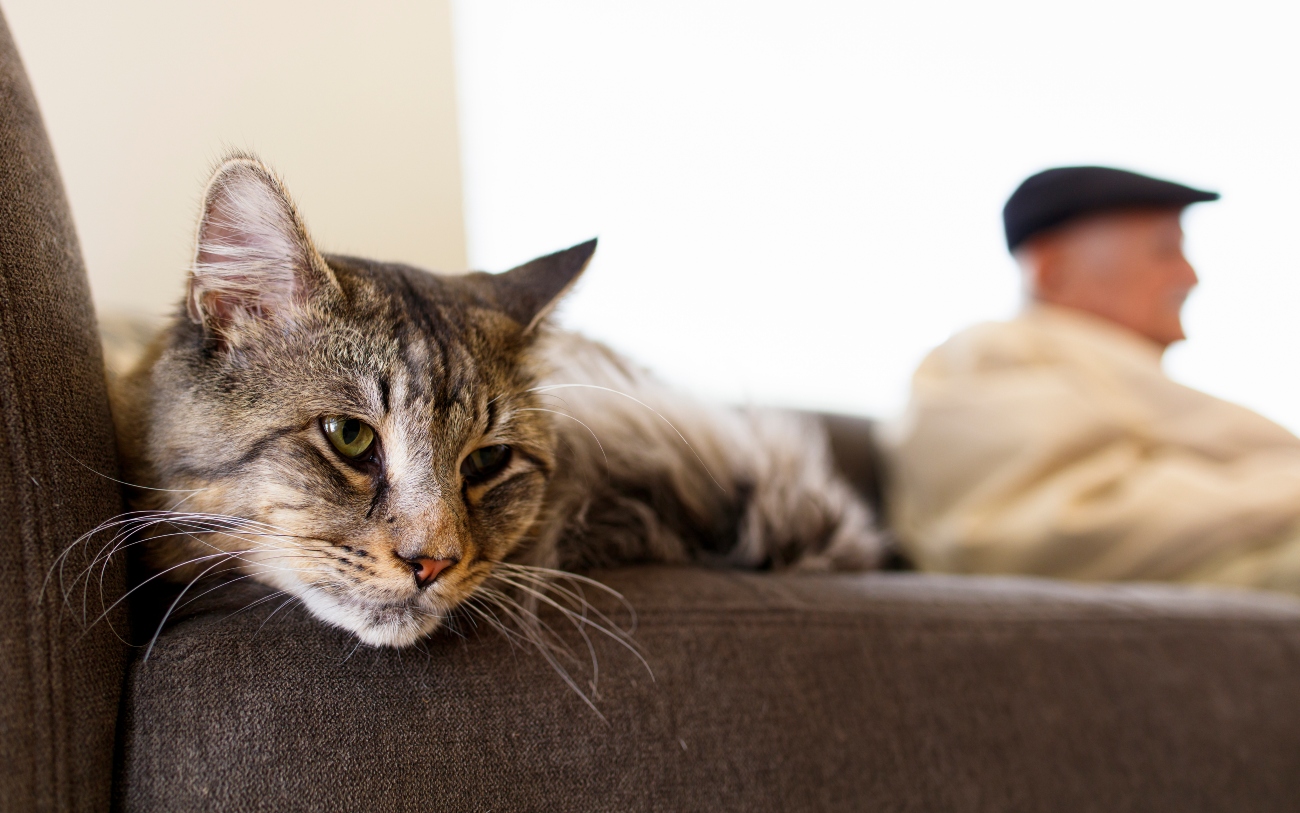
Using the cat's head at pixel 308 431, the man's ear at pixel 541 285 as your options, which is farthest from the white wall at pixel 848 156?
the cat's head at pixel 308 431

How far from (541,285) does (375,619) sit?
1.42 ft

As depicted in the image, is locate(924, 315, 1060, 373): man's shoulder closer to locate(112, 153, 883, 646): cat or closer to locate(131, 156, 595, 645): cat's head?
locate(112, 153, 883, 646): cat

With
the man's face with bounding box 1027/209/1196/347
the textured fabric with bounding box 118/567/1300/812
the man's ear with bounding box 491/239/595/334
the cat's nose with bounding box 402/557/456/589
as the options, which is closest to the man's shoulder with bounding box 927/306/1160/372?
the man's face with bounding box 1027/209/1196/347

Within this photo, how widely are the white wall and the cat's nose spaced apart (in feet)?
3.23

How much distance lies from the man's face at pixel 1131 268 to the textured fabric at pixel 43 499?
7.47 feet

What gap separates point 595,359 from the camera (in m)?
1.02

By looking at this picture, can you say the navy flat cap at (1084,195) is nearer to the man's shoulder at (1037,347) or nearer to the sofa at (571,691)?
the man's shoulder at (1037,347)

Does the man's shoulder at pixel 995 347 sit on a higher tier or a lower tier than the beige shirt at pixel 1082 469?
higher

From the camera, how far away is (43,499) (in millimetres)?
509

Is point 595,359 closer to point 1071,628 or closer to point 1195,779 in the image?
point 1071,628

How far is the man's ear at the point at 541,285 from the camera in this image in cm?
84

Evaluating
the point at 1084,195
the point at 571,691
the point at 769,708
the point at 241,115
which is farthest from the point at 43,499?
the point at 1084,195

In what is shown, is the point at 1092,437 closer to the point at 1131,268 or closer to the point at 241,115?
the point at 1131,268

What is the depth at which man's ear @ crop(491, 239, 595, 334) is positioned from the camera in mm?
835
